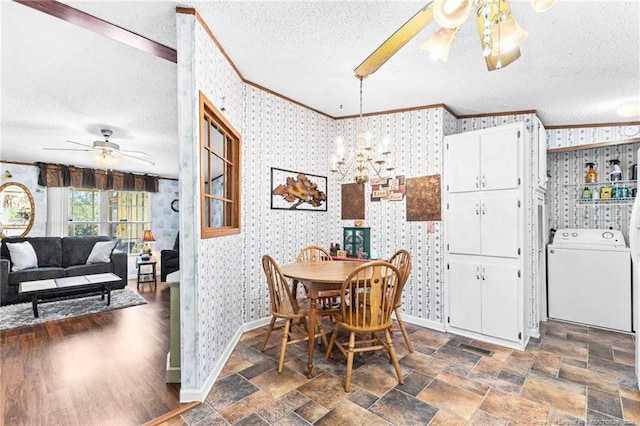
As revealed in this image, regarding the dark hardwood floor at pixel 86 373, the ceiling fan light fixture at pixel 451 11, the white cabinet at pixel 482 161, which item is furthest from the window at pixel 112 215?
the ceiling fan light fixture at pixel 451 11

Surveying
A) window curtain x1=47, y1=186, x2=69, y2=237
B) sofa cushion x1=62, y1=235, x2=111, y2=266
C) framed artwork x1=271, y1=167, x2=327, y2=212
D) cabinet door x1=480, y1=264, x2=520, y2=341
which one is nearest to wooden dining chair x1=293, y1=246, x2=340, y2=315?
framed artwork x1=271, y1=167, x2=327, y2=212

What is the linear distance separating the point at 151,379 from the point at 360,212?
2.78 m

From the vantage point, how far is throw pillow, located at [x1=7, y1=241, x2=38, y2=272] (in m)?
4.50

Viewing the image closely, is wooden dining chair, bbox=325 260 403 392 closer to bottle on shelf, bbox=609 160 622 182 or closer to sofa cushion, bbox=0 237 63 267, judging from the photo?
bottle on shelf, bbox=609 160 622 182

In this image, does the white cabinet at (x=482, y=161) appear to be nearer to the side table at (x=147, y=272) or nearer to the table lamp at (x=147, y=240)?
the side table at (x=147, y=272)

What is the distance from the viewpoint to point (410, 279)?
141 inches

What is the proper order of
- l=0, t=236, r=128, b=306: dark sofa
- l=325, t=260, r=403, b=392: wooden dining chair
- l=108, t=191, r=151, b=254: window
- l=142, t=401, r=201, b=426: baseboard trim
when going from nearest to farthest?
l=142, t=401, r=201, b=426: baseboard trim
l=325, t=260, r=403, b=392: wooden dining chair
l=0, t=236, r=128, b=306: dark sofa
l=108, t=191, r=151, b=254: window

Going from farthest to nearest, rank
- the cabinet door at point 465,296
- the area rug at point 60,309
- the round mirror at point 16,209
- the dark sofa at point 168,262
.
Result: 1. the dark sofa at point 168,262
2. the round mirror at point 16,209
3. the area rug at point 60,309
4. the cabinet door at point 465,296

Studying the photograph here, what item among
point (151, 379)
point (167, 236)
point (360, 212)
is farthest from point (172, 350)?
point (167, 236)

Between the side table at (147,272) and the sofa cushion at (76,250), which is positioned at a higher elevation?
the sofa cushion at (76,250)

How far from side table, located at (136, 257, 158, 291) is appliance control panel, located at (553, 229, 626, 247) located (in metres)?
6.39

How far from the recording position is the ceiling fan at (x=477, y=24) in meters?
1.10

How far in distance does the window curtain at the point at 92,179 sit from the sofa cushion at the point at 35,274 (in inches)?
74.1

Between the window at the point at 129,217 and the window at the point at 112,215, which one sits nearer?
the window at the point at 112,215
